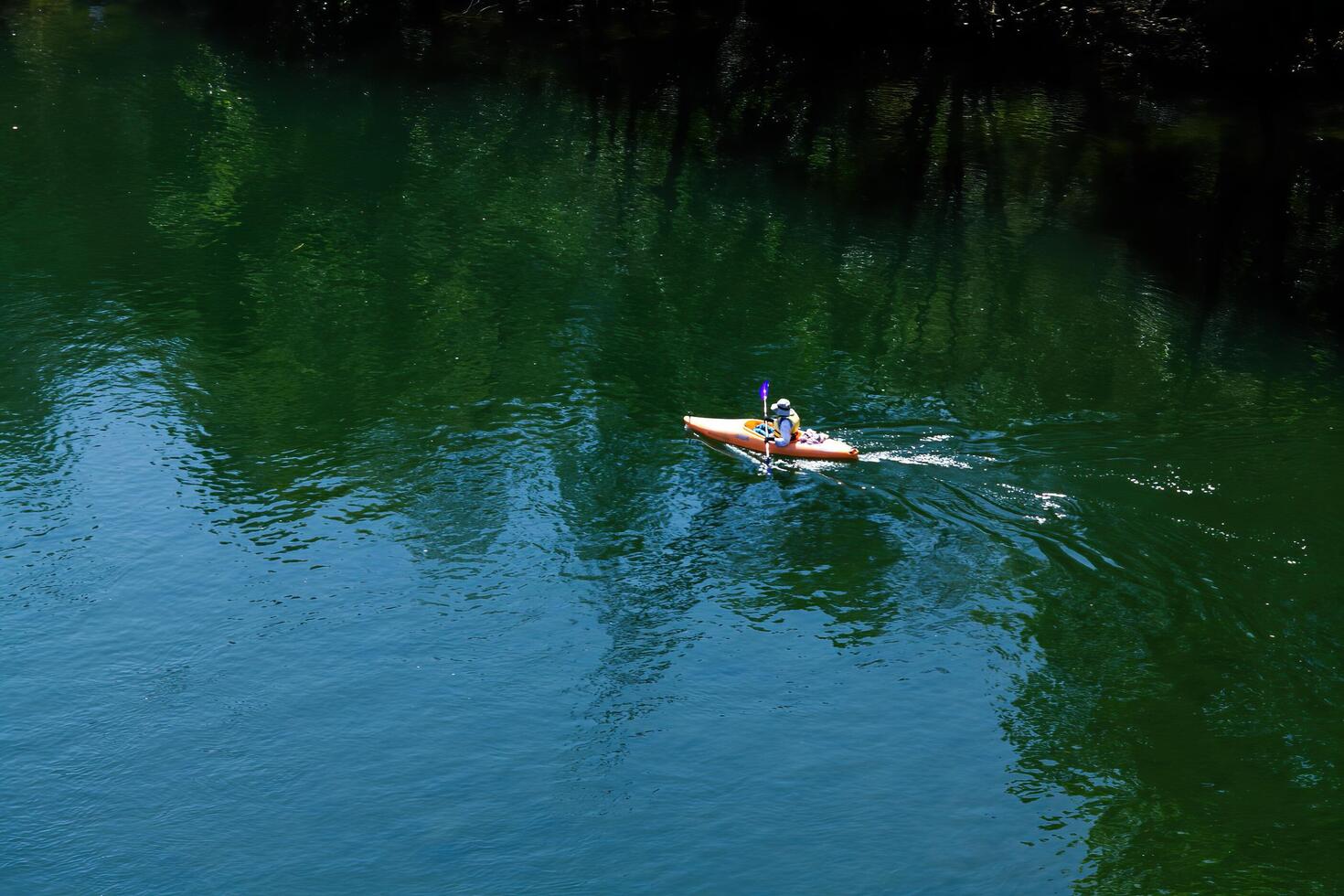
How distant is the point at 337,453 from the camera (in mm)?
46562

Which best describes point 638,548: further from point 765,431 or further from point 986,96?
point 986,96

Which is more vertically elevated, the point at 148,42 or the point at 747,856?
the point at 148,42

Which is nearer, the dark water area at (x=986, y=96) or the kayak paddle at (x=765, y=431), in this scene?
the kayak paddle at (x=765, y=431)

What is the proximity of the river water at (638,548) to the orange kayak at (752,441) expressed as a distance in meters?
0.75

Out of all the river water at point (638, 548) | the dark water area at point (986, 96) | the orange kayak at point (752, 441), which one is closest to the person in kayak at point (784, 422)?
the orange kayak at point (752, 441)

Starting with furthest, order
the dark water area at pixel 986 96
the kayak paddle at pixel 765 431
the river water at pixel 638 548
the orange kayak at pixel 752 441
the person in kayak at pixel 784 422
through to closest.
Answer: the dark water area at pixel 986 96
the kayak paddle at pixel 765 431
the orange kayak at pixel 752 441
the person in kayak at pixel 784 422
the river water at pixel 638 548

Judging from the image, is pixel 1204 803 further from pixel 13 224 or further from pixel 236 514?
pixel 13 224

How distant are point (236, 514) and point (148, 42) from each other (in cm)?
4872

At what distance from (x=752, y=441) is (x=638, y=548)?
5.91 metres

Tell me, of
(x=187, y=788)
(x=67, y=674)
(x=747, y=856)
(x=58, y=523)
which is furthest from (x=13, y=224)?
(x=747, y=856)

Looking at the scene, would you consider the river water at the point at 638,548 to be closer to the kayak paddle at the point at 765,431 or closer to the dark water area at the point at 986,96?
the kayak paddle at the point at 765,431

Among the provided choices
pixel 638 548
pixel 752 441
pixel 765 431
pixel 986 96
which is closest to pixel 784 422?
pixel 765 431

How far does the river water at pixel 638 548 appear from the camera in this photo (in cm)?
3341

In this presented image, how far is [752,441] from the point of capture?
151 ft
